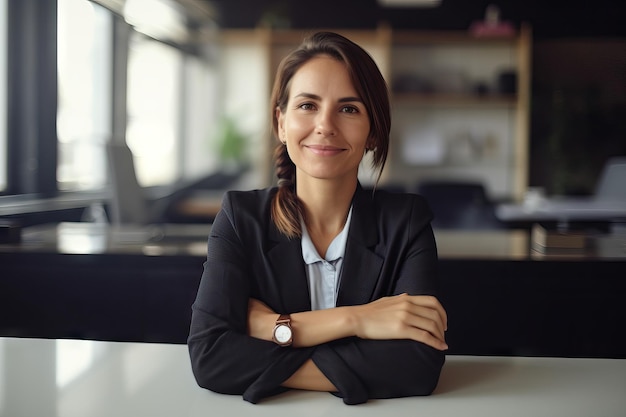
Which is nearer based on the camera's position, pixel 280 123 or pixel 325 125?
pixel 325 125

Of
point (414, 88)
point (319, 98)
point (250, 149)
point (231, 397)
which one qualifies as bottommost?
point (231, 397)

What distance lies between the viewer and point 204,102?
8.05 m

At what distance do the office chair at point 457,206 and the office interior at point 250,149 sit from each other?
0.6 inches

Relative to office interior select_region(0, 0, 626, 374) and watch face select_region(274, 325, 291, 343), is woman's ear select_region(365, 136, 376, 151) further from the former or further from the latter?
office interior select_region(0, 0, 626, 374)

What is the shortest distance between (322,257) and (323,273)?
4 cm

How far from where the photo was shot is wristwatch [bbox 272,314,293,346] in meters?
1.43

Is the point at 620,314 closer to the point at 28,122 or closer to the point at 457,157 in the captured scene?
the point at 28,122

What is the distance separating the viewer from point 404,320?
4.78 feet

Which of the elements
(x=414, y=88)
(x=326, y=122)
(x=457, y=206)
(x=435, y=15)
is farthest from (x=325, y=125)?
(x=435, y=15)

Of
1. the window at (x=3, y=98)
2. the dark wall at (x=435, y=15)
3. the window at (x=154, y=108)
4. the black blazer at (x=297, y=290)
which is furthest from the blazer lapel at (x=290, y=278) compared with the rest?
the dark wall at (x=435, y=15)

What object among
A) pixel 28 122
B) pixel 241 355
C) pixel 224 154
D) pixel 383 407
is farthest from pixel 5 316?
pixel 224 154

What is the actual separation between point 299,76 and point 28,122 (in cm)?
313

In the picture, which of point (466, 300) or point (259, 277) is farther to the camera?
point (466, 300)

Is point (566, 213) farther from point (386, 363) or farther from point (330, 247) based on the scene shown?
point (386, 363)
